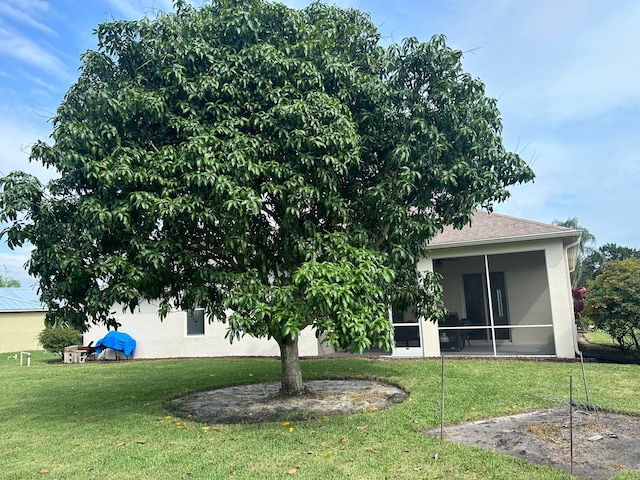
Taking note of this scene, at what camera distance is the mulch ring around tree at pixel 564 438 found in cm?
428

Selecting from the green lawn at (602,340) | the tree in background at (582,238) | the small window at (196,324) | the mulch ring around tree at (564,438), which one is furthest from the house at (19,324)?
the tree in background at (582,238)

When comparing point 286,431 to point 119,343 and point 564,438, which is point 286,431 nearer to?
point 564,438

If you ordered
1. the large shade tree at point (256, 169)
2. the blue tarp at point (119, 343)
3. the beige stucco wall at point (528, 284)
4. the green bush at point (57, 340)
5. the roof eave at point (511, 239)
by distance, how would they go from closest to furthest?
the large shade tree at point (256, 169) → the roof eave at point (511, 239) → the beige stucco wall at point (528, 284) → the blue tarp at point (119, 343) → the green bush at point (57, 340)

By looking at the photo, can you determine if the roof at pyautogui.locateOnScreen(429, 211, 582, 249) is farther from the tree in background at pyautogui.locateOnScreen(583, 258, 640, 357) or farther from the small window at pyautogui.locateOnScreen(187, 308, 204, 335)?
the small window at pyautogui.locateOnScreen(187, 308, 204, 335)

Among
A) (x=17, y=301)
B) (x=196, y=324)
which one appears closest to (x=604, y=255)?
(x=196, y=324)

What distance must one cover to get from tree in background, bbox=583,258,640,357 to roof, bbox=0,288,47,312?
2668cm

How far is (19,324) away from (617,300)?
100ft

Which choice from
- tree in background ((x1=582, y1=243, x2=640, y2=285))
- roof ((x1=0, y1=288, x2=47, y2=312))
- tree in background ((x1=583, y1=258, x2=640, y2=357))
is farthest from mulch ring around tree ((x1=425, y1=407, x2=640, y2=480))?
tree in background ((x1=582, y1=243, x2=640, y2=285))

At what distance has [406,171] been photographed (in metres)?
6.27

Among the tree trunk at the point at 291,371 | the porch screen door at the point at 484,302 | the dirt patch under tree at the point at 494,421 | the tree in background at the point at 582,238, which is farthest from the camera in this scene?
the tree in background at the point at 582,238

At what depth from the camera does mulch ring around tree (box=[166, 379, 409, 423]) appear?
263 inches

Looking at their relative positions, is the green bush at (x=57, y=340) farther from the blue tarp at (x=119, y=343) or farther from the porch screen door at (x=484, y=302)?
the porch screen door at (x=484, y=302)

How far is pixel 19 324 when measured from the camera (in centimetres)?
2725

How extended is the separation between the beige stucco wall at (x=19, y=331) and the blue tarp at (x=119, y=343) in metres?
12.3
